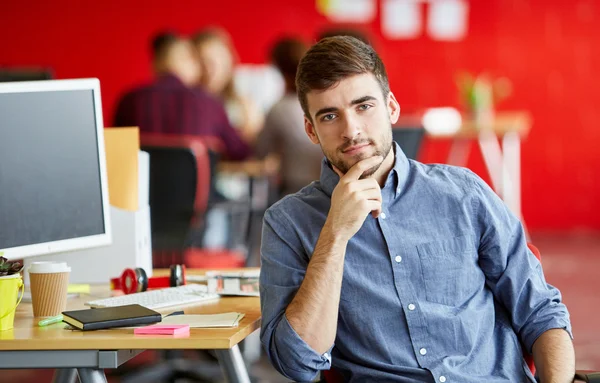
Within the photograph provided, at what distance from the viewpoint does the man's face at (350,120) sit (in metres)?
1.77

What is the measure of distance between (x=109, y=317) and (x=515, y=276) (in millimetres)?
759

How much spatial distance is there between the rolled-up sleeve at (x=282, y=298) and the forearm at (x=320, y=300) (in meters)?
0.02

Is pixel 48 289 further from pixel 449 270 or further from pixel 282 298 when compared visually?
pixel 449 270

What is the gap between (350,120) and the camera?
5.76 ft

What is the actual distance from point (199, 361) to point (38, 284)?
2.16m

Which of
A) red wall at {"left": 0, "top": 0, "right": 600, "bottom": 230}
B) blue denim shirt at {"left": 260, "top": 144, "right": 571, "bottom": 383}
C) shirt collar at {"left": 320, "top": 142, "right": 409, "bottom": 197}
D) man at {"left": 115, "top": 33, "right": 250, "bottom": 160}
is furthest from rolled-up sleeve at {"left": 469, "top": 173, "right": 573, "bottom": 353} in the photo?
red wall at {"left": 0, "top": 0, "right": 600, "bottom": 230}

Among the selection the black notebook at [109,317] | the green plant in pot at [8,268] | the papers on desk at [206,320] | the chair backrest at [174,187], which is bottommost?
the chair backrest at [174,187]

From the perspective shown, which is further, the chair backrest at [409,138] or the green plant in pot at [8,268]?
the chair backrest at [409,138]

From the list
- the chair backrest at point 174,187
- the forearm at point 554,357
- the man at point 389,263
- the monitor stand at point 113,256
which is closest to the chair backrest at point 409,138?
the chair backrest at point 174,187

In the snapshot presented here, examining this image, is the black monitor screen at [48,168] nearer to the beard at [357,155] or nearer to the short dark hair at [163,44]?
the beard at [357,155]

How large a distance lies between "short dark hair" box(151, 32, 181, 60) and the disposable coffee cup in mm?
3062

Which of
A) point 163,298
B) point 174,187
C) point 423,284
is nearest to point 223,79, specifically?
point 174,187

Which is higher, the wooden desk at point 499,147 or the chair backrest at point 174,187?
the chair backrest at point 174,187

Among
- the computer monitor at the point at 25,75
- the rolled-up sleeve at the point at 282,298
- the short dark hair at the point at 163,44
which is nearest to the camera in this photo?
the rolled-up sleeve at the point at 282,298
